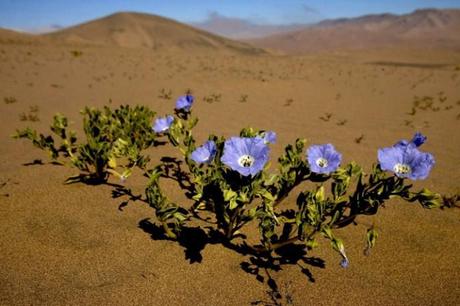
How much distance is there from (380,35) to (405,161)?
94.1 m

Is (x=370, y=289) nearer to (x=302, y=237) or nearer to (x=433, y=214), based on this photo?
(x=302, y=237)

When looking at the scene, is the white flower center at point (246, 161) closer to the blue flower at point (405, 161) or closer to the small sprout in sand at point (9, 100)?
the blue flower at point (405, 161)

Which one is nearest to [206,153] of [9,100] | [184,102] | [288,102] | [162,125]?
[184,102]

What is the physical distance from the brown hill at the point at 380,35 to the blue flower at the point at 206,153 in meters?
56.7

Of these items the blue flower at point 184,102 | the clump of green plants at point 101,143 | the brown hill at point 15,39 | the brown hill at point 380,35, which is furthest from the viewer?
the brown hill at point 380,35

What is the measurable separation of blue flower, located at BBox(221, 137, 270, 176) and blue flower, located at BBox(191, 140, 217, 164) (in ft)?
0.80

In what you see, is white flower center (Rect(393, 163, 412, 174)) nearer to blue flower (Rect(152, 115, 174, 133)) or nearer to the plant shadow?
the plant shadow

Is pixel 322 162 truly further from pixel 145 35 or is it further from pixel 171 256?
pixel 145 35

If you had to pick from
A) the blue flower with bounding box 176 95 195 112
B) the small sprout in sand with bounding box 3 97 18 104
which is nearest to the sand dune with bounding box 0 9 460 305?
the blue flower with bounding box 176 95 195 112

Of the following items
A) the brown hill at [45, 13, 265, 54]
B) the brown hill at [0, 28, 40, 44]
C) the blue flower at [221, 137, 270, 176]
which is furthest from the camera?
the brown hill at [45, 13, 265, 54]

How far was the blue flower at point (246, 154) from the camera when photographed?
1686mm

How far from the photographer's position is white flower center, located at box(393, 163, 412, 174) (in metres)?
1.73

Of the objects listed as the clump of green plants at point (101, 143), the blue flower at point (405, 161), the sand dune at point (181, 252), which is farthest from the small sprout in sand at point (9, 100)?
the blue flower at point (405, 161)

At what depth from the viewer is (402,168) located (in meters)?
1.75
